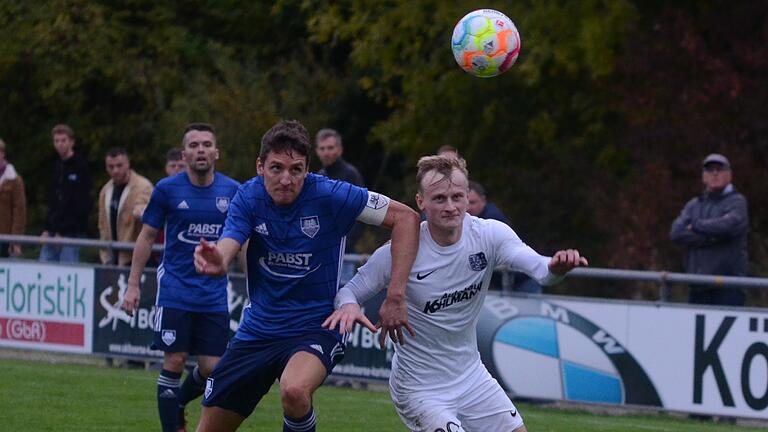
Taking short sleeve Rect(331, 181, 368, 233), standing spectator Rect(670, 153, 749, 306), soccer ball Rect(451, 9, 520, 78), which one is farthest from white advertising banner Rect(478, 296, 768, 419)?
short sleeve Rect(331, 181, 368, 233)

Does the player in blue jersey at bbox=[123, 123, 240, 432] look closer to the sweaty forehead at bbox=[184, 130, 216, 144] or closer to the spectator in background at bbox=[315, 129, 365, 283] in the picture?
the sweaty forehead at bbox=[184, 130, 216, 144]

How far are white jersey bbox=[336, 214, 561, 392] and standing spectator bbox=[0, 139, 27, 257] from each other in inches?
358

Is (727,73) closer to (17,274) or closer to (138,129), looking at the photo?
(17,274)

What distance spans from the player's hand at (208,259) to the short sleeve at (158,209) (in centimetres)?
325

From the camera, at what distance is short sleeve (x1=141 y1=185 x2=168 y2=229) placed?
9.73 m

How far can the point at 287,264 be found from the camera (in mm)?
7160

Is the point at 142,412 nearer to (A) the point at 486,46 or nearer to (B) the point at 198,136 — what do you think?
(B) the point at 198,136

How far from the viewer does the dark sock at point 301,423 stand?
6949 mm

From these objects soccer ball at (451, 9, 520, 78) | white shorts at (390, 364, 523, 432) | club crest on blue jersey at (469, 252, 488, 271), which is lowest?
white shorts at (390, 364, 523, 432)

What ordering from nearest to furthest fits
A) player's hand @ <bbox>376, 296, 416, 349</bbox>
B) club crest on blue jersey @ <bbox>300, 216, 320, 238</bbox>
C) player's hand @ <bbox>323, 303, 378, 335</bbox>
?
1. player's hand @ <bbox>376, 296, 416, 349</bbox>
2. player's hand @ <bbox>323, 303, 378, 335</bbox>
3. club crest on blue jersey @ <bbox>300, 216, 320, 238</bbox>

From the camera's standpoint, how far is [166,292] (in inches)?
382

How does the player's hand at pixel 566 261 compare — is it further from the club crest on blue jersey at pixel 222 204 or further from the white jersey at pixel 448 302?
the club crest on blue jersey at pixel 222 204

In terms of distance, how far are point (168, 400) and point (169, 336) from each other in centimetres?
48

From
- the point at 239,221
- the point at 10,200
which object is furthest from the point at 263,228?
the point at 10,200
